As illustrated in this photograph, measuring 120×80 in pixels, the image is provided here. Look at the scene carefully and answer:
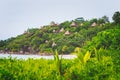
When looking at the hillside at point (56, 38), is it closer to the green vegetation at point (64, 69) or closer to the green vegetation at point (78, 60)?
the green vegetation at point (78, 60)

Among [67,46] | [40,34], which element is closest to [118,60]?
[67,46]

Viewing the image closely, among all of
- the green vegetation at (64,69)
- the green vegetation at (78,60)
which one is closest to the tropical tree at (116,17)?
the green vegetation at (78,60)

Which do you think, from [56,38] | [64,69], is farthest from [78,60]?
[56,38]

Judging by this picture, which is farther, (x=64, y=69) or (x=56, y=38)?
(x=56, y=38)

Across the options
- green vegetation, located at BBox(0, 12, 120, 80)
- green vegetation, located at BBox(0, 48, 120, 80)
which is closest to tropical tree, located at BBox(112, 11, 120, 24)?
green vegetation, located at BBox(0, 12, 120, 80)

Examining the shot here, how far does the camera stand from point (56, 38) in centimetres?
7269

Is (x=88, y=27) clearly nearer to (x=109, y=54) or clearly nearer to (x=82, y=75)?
(x=109, y=54)

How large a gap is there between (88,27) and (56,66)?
150 feet

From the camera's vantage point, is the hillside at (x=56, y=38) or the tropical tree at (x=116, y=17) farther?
the hillside at (x=56, y=38)

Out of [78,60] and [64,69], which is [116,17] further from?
[64,69]

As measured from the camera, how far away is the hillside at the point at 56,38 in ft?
207

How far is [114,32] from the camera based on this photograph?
1323 inches

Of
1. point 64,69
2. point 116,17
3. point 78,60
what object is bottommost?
point 64,69

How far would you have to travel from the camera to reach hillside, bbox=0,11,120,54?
207 feet
